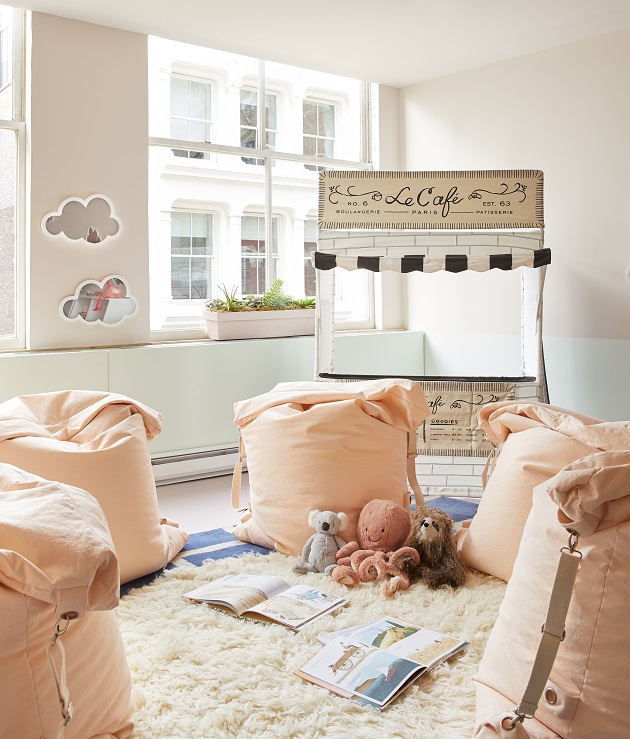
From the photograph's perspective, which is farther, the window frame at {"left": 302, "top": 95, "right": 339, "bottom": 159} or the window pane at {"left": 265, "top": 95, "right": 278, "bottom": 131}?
the window frame at {"left": 302, "top": 95, "right": 339, "bottom": 159}

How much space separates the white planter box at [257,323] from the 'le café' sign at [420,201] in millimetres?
920

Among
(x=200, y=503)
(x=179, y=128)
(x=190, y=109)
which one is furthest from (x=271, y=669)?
(x=190, y=109)

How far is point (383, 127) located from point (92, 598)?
4.83 m

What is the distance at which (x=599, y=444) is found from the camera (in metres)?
2.32

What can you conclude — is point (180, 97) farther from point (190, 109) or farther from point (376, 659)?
point (376, 659)

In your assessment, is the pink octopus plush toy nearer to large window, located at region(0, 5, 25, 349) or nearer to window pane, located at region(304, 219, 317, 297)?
large window, located at region(0, 5, 25, 349)

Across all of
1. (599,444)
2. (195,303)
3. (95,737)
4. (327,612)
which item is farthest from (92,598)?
(195,303)

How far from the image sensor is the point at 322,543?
9.07 feet

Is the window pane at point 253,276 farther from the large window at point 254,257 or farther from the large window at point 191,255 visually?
the large window at point 191,255

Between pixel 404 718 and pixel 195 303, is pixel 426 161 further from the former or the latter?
pixel 404 718

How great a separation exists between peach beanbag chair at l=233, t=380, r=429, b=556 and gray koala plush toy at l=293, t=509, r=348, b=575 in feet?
0.22

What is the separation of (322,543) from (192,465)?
1857mm

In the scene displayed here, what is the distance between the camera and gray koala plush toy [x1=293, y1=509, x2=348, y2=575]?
2744 millimetres

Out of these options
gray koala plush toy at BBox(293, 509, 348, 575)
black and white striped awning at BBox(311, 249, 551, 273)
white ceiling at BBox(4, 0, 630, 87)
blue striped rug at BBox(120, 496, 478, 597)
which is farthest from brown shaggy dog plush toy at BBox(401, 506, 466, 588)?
white ceiling at BBox(4, 0, 630, 87)
